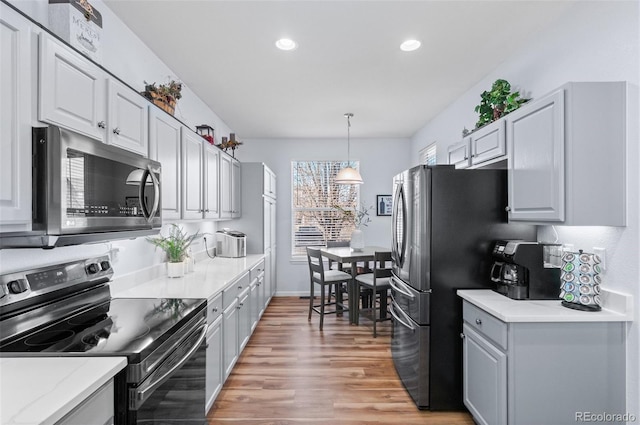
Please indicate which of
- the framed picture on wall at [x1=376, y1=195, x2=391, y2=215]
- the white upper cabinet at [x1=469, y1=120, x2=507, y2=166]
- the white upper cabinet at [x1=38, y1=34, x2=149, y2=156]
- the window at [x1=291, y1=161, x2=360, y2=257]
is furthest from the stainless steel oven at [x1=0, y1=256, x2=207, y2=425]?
the framed picture on wall at [x1=376, y1=195, x2=391, y2=215]

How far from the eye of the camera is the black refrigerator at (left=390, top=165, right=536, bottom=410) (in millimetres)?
2463

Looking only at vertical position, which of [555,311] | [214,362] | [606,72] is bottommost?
[214,362]

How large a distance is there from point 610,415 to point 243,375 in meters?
2.56

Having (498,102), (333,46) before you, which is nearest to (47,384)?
(333,46)

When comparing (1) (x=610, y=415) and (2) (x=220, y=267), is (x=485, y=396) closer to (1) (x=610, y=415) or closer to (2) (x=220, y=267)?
(1) (x=610, y=415)

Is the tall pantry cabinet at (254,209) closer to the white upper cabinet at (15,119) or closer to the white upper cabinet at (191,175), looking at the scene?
the white upper cabinet at (191,175)

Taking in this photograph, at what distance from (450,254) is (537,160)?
850 millimetres

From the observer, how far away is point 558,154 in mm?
1797

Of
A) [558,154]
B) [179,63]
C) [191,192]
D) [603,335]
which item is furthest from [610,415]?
[179,63]

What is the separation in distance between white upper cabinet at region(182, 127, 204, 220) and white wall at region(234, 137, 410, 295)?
9.33ft

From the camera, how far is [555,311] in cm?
191

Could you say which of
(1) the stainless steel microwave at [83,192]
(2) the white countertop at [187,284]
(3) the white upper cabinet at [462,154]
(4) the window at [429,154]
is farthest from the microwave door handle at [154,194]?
(4) the window at [429,154]

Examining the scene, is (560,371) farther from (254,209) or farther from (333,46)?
(254,209)

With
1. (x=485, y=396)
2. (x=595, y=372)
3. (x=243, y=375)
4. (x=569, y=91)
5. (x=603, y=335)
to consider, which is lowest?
(x=243, y=375)
